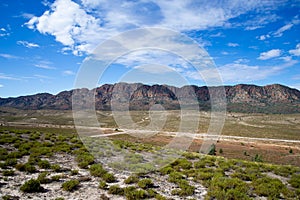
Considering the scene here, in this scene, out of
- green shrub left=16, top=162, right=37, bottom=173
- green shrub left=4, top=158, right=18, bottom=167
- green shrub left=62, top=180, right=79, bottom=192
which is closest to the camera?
green shrub left=62, top=180, right=79, bottom=192

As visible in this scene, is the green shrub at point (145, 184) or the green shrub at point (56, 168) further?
the green shrub at point (56, 168)

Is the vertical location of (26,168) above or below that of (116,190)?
above

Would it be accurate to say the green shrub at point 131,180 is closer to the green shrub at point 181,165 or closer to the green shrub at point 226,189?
the green shrub at point 226,189

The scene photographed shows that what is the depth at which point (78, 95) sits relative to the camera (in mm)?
16312

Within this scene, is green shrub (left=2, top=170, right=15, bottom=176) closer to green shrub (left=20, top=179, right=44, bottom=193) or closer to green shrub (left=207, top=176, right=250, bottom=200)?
green shrub (left=20, top=179, right=44, bottom=193)

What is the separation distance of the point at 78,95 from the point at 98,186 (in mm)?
8028

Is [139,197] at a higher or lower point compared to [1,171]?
lower

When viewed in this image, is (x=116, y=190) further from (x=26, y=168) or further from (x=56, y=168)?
(x=26, y=168)

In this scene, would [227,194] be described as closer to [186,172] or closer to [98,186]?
[186,172]

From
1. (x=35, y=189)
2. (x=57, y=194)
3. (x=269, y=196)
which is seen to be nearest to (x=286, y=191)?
(x=269, y=196)

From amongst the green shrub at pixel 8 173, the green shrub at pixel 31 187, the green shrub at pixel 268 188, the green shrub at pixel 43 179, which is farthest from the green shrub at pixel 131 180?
the green shrub at pixel 268 188

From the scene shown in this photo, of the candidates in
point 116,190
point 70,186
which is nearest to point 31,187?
point 70,186

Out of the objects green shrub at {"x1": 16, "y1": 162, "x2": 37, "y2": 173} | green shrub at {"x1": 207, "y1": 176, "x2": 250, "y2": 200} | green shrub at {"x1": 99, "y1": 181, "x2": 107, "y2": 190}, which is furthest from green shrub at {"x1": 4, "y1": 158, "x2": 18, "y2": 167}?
green shrub at {"x1": 207, "y1": 176, "x2": 250, "y2": 200}

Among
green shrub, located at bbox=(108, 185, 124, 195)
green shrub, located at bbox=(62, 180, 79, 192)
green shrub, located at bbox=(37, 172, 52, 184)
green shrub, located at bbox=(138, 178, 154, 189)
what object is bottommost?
green shrub, located at bbox=(138, 178, 154, 189)
